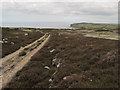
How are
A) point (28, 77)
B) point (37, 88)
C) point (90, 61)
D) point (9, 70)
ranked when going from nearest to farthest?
1. point (37, 88)
2. point (28, 77)
3. point (90, 61)
4. point (9, 70)

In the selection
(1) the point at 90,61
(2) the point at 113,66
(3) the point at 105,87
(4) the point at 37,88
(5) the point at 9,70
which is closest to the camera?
(3) the point at 105,87

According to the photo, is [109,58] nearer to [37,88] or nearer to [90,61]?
[90,61]

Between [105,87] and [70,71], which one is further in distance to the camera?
[70,71]

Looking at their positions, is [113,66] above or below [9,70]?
above

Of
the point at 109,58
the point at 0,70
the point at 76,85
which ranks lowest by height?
the point at 0,70

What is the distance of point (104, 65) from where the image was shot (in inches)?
618

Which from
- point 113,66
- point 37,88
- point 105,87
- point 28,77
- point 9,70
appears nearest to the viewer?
point 105,87

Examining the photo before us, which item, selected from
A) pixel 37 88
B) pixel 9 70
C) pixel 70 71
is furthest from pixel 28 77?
pixel 9 70

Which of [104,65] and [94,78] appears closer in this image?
[94,78]

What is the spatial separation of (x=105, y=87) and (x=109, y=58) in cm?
684

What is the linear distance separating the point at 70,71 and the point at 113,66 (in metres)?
4.44

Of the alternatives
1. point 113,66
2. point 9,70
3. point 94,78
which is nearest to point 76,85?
point 94,78

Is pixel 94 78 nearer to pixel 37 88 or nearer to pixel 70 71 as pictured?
pixel 70 71

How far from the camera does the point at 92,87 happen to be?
34.7 feet
